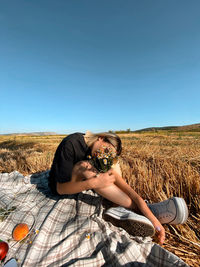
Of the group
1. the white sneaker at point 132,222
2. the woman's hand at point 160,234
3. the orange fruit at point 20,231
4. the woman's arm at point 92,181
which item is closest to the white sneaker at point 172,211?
the woman's hand at point 160,234

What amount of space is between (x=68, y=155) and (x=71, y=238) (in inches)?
32.7

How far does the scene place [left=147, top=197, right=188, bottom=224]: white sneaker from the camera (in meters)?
1.40

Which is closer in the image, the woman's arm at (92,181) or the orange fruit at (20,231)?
the orange fruit at (20,231)

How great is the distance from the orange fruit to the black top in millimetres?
530

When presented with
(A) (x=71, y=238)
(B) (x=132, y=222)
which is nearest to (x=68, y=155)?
(A) (x=71, y=238)

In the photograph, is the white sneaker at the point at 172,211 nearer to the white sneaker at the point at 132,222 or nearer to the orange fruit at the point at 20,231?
the white sneaker at the point at 132,222

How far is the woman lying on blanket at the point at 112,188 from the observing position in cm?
137

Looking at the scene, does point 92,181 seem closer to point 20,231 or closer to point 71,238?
point 71,238

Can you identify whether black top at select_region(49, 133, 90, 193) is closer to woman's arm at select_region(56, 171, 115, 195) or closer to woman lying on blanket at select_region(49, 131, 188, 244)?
woman lying on blanket at select_region(49, 131, 188, 244)

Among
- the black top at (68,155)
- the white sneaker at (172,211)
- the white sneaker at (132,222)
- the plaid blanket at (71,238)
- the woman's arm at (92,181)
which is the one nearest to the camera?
the plaid blanket at (71,238)

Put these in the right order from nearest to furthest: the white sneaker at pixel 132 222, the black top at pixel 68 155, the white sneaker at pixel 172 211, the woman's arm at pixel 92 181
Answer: the white sneaker at pixel 132 222
the white sneaker at pixel 172 211
the woman's arm at pixel 92 181
the black top at pixel 68 155

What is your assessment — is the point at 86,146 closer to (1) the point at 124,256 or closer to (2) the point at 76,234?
(2) the point at 76,234

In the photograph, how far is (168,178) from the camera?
2078 millimetres

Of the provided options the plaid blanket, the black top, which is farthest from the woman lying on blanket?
the plaid blanket
